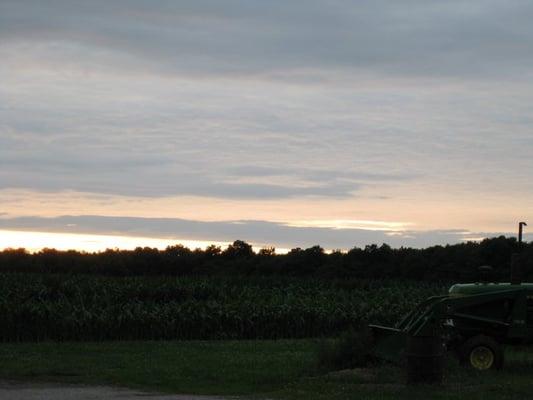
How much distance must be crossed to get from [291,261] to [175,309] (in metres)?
31.5

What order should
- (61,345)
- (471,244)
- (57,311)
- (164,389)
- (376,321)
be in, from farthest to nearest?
(471,244)
(376,321)
(57,311)
(61,345)
(164,389)

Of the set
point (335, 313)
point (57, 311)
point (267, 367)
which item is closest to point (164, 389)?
point (267, 367)

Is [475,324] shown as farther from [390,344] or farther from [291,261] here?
[291,261]

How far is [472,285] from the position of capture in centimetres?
2123

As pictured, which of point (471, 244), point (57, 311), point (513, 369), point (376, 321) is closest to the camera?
point (513, 369)

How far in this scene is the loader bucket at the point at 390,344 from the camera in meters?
19.4

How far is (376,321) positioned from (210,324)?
642 centimetres

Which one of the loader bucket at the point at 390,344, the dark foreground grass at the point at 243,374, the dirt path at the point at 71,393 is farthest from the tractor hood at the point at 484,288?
the dirt path at the point at 71,393

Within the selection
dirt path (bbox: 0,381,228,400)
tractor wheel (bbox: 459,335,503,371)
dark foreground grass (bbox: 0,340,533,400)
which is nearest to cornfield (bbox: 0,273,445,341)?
dark foreground grass (bbox: 0,340,533,400)

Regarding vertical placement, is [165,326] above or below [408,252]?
below

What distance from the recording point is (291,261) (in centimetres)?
6481

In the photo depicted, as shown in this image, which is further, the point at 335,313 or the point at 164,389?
the point at 335,313

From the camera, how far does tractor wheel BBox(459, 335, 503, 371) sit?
19.5 metres

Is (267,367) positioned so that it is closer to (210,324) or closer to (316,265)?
(210,324)
